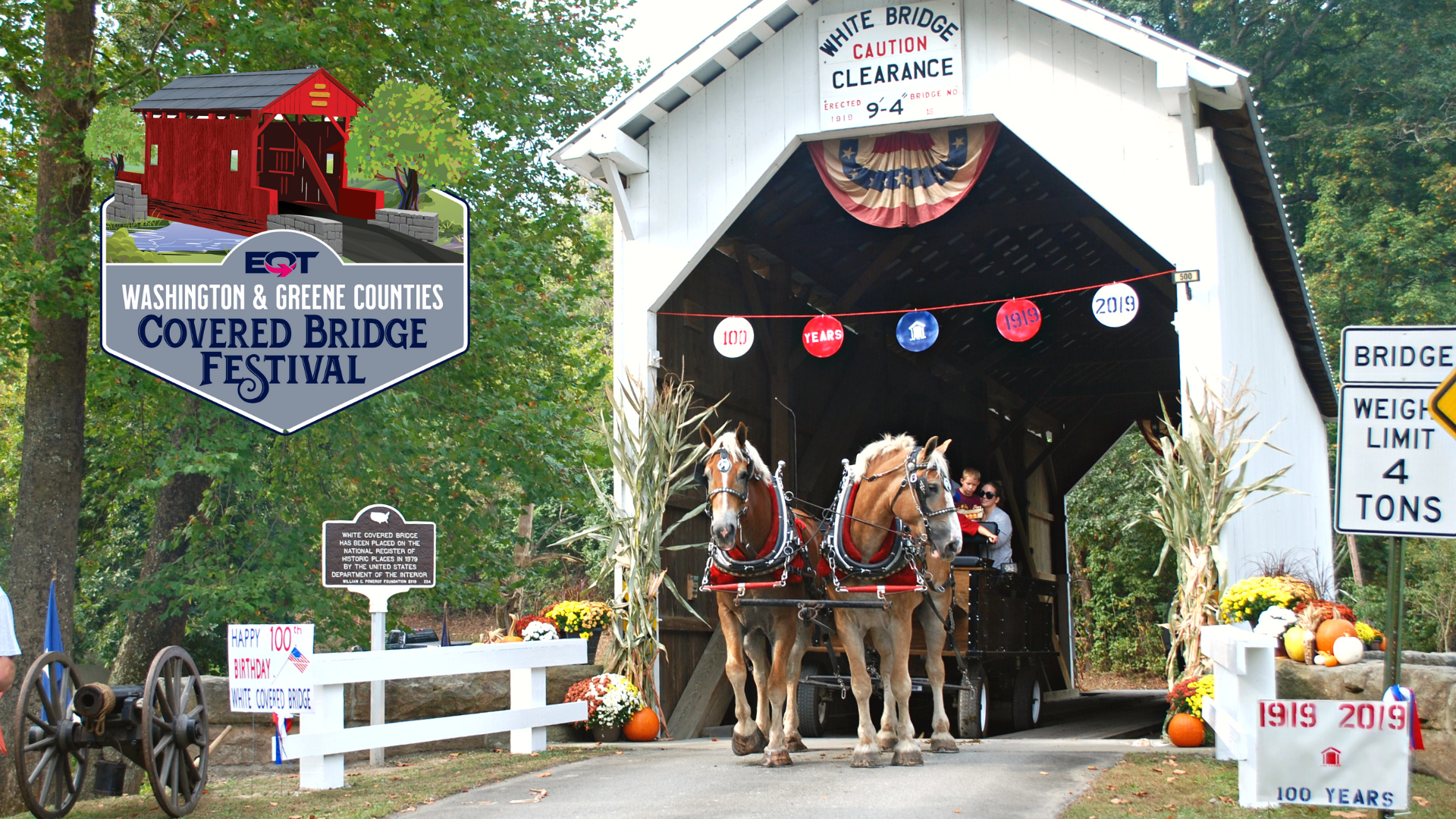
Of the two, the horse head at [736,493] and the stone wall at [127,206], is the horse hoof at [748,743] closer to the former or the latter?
the horse head at [736,493]

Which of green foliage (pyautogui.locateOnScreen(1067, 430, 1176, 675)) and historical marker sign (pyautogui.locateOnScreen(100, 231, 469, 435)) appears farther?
green foliage (pyautogui.locateOnScreen(1067, 430, 1176, 675))

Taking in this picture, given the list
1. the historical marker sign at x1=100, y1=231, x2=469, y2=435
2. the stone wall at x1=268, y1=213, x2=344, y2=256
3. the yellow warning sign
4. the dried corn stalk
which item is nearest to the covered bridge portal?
the dried corn stalk

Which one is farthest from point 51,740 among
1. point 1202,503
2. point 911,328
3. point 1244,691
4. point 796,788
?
point 911,328

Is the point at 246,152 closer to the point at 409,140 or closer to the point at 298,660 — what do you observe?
the point at 409,140

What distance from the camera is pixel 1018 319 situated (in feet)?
34.8

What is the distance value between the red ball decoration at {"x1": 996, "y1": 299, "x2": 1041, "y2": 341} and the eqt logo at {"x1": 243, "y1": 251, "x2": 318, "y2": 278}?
18.6 ft

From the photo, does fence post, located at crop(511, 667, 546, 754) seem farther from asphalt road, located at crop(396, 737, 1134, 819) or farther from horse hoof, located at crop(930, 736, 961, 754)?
horse hoof, located at crop(930, 736, 961, 754)

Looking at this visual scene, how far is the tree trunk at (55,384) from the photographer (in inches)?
400

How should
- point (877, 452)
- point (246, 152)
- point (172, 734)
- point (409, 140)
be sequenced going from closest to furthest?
point (172, 734) → point (877, 452) → point (246, 152) → point (409, 140)

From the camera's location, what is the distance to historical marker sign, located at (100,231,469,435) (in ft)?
29.6

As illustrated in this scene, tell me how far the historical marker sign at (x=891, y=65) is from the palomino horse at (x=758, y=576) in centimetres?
361

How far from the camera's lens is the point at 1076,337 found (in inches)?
667

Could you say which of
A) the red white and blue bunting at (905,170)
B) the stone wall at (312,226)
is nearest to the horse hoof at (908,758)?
the red white and blue bunting at (905,170)

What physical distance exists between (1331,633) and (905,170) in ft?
16.0
